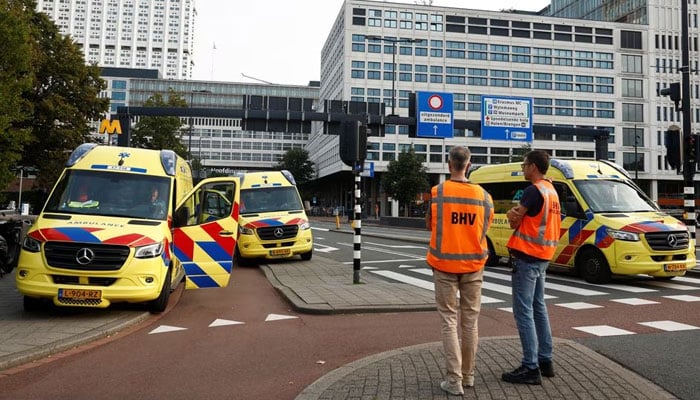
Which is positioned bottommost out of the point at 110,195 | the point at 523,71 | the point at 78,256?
the point at 78,256

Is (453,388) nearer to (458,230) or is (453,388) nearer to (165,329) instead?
(458,230)

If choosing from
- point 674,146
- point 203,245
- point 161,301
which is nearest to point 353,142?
point 203,245

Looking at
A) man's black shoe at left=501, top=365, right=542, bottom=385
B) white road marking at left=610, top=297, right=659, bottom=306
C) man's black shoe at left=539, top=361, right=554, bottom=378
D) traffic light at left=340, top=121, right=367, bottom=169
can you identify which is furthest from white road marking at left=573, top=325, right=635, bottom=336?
traffic light at left=340, top=121, right=367, bottom=169

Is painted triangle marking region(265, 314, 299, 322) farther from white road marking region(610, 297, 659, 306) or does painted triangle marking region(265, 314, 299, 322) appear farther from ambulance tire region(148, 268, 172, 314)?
white road marking region(610, 297, 659, 306)

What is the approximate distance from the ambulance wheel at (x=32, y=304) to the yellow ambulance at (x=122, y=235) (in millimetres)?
13

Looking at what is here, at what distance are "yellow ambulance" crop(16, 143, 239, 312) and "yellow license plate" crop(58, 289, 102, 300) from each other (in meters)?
0.01

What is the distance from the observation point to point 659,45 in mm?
72938

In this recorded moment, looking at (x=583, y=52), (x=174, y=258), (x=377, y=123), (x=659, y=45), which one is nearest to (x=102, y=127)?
(x=377, y=123)

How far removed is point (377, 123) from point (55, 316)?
19.4 metres

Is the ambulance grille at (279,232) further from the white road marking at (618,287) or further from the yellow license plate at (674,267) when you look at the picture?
the yellow license plate at (674,267)

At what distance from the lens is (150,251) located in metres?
7.25

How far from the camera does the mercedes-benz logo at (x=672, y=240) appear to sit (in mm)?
10102

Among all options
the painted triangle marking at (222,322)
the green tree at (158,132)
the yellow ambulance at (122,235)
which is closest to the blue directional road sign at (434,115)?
the yellow ambulance at (122,235)

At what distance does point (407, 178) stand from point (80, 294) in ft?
141
